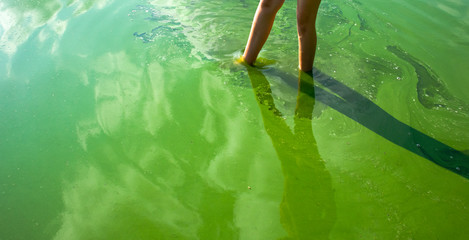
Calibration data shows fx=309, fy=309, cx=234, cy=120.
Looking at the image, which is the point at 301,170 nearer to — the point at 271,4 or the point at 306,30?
the point at 306,30

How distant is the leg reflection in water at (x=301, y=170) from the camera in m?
1.06

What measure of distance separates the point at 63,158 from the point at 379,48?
1.96m

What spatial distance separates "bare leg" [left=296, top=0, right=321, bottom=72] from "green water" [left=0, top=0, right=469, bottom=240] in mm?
103

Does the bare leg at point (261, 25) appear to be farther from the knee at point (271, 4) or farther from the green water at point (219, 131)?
the green water at point (219, 131)

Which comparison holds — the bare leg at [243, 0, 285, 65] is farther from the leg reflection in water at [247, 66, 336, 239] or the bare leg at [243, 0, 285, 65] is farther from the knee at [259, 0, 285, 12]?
the leg reflection in water at [247, 66, 336, 239]

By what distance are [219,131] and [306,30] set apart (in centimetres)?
71

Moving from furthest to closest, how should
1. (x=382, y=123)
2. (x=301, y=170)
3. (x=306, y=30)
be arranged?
1. (x=306, y=30)
2. (x=382, y=123)
3. (x=301, y=170)

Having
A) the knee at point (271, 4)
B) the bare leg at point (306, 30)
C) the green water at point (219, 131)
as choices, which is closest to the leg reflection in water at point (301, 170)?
the green water at point (219, 131)

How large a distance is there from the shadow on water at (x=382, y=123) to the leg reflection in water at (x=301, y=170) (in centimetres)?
10

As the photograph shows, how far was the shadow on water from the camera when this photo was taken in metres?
1.32

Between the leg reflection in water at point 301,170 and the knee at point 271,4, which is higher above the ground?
the knee at point 271,4

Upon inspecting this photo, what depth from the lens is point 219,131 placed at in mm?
1377

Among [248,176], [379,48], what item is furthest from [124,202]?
[379,48]

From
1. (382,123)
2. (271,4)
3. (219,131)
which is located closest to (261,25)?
(271,4)
